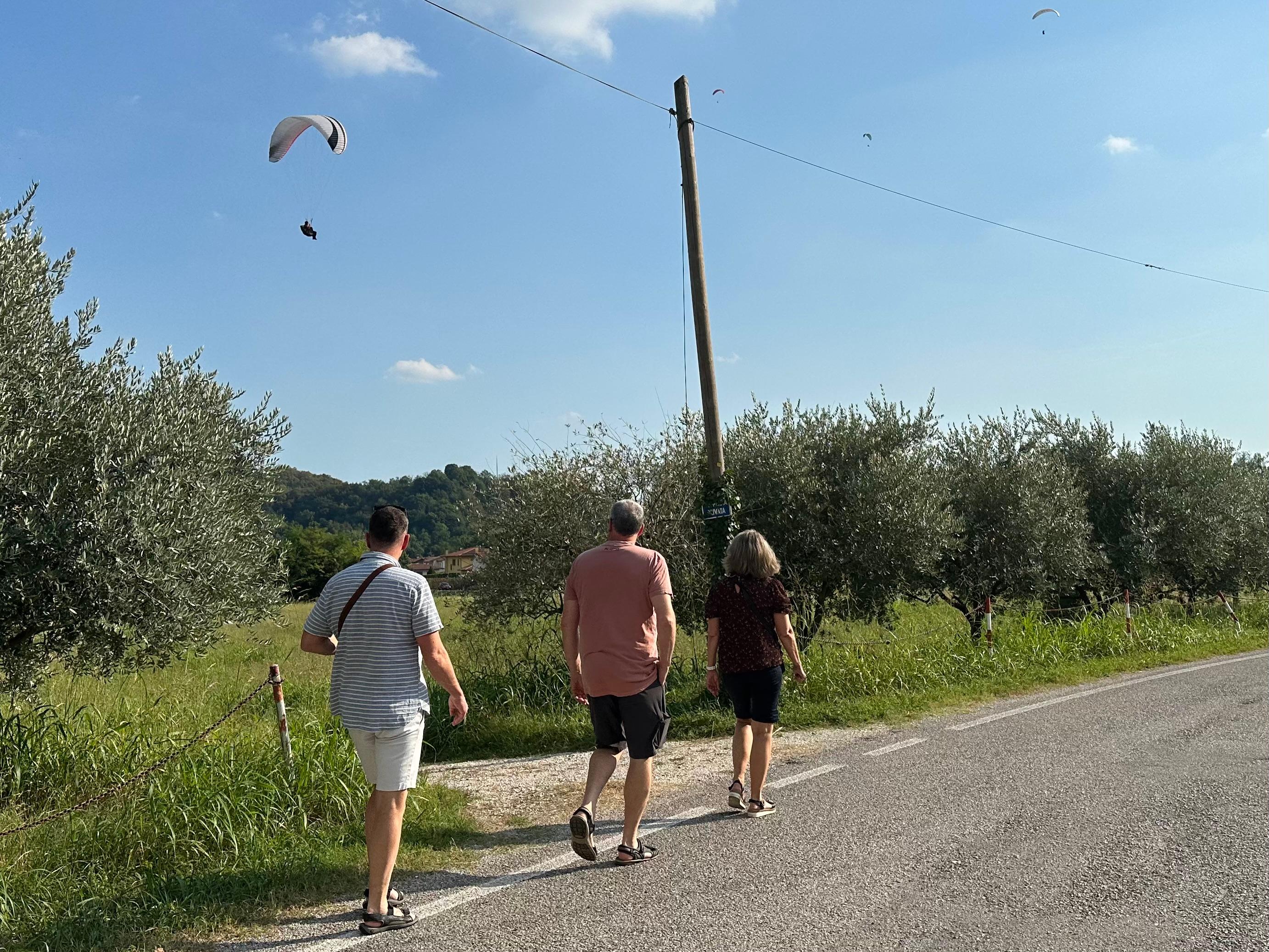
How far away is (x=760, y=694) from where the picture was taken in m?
6.20

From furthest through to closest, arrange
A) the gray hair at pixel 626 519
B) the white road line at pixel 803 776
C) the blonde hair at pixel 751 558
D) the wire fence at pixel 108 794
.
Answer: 1. the white road line at pixel 803 776
2. the blonde hair at pixel 751 558
3. the gray hair at pixel 626 519
4. the wire fence at pixel 108 794

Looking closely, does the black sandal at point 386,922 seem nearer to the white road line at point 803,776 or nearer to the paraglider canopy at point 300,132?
the white road line at point 803,776

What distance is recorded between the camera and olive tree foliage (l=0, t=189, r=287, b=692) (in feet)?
20.1

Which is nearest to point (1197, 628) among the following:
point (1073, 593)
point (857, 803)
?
point (1073, 593)

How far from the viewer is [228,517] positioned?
7125mm

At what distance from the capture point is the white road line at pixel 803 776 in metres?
7.01

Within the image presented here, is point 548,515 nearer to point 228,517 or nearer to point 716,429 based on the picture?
point 716,429

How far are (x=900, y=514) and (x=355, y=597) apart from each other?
36.5 feet

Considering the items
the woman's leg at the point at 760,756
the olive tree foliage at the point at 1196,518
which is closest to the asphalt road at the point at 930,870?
the woman's leg at the point at 760,756

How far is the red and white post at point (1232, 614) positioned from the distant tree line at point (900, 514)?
3.98ft

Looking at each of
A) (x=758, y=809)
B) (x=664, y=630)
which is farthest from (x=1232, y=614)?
(x=664, y=630)

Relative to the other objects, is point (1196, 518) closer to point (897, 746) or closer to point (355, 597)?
point (897, 746)

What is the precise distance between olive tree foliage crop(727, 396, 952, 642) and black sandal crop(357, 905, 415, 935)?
32.6ft

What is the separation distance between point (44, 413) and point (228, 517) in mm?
1416
